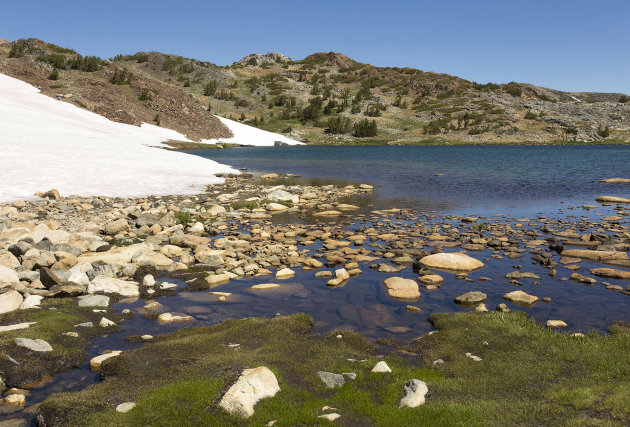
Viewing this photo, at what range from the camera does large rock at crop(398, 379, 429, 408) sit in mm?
5789

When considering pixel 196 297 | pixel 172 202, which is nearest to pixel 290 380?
pixel 196 297

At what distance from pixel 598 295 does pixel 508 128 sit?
117 metres

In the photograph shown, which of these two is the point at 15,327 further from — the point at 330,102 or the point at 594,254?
the point at 330,102

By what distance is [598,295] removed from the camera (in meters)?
10.6

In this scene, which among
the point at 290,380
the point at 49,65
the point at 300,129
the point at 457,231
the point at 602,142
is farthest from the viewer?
the point at 300,129

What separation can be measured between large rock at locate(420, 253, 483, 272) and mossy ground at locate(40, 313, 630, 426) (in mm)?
3945

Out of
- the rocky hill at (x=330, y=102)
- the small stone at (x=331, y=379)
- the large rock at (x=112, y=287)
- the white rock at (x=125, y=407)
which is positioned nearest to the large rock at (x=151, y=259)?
the large rock at (x=112, y=287)

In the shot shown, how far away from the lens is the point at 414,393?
5961 mm

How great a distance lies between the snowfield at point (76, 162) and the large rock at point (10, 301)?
15933 mm

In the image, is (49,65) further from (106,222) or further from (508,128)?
(508,128)

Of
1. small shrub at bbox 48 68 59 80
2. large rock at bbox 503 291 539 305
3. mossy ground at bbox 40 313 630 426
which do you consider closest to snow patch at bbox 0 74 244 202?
mossy ground at bbox 40 313 630 426

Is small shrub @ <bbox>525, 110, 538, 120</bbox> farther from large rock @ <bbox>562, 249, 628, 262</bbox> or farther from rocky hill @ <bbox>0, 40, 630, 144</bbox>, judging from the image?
large rock @ <bbox>562, 249, 628, 262</bbox>

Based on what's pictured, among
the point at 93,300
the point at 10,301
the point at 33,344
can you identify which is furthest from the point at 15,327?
the point at 93,300

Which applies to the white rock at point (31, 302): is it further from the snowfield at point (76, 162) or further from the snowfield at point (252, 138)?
the snowfield at point (252, 138)
